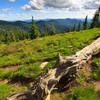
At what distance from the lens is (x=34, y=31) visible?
147 feet

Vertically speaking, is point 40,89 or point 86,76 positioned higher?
point 40,89

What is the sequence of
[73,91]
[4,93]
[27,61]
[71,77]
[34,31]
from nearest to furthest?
1. [73,91]
2. [71,77]
3. [4,93]
4. [27,61]
5. [34,31]

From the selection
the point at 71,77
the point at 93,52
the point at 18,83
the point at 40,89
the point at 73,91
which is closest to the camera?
the point at 40,89

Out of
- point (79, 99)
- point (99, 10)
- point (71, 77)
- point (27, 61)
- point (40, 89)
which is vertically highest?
point (99, 10)

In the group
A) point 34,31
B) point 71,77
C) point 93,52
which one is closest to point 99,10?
point 34,31

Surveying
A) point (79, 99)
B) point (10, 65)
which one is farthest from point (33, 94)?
point (10, 65)

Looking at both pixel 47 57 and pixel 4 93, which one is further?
pixel 47 57

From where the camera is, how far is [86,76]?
5371mm

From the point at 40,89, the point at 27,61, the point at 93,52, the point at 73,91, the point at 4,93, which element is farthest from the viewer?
the point at 27,61

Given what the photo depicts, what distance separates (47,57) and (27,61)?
247 centimetres

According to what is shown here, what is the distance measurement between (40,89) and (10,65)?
7.69m

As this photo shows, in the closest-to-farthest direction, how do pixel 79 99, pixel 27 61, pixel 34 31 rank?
pixel 79 99
pixel 27 61
pixel 34 31

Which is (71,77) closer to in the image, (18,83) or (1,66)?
(18,83)

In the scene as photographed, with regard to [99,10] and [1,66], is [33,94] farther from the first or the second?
[99,10]
